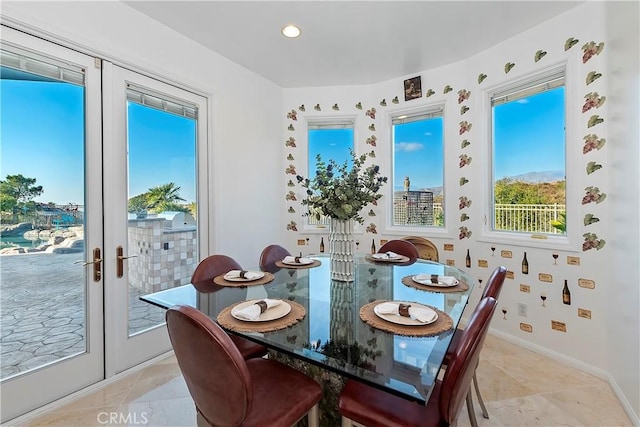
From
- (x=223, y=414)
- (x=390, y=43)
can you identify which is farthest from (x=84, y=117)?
(x=390, y=43)

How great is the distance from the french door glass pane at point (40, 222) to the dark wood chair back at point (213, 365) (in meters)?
1.52

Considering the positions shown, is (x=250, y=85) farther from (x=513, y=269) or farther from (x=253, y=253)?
(x=513, y=269)

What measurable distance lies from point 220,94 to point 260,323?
8.23ft

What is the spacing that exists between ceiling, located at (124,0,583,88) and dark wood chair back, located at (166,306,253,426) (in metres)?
2.33

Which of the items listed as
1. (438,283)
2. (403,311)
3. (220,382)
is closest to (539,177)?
(438,283)

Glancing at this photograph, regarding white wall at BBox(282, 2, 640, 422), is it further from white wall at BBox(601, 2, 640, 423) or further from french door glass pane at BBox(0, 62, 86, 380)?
french door glass pane at BBox(0, 62, 86, 380)

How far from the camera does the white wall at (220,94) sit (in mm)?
1963

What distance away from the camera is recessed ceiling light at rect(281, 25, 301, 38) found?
2523 mm

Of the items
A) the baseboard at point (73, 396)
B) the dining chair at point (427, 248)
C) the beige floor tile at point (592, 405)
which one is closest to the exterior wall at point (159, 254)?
the baseboard at point (73, 396)

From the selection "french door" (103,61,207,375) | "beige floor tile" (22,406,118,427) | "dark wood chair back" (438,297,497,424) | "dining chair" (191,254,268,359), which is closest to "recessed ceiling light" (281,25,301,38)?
"french door" (103,61,207,375)

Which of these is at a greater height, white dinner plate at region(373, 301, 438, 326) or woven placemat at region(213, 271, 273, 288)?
woven placemat at region(213, 271, 273, 288)

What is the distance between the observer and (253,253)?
132 inches

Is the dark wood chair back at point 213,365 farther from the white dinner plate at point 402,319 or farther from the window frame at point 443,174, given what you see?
the window frame at point 443,174

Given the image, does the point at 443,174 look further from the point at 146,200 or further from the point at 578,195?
the point at 146,200
